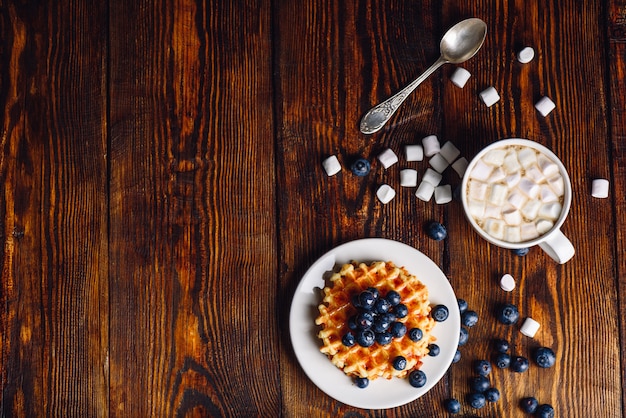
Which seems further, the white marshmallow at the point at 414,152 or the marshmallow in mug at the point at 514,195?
the white marshmallow at the point at 414,152

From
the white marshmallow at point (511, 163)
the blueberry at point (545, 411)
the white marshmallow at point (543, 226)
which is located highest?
the white marshmallow at point (511, 163)

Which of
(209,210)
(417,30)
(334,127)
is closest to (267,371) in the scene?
(209,210)

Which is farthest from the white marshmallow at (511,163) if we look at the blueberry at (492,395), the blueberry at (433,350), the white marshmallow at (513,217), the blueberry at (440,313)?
the blueberry at (492,395)

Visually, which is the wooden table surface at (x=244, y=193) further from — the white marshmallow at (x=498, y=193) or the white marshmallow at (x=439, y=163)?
the white marshmallow at (x=498, y=193)

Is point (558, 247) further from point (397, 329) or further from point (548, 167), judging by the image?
point (397, 329)

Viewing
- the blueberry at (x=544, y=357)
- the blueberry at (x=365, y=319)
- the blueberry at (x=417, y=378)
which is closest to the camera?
the blueberry at (x=365, y=319)

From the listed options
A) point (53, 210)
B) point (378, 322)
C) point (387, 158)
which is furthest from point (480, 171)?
point (53, 210)
